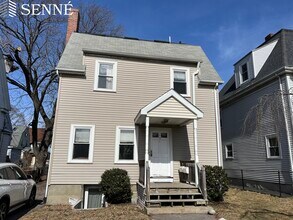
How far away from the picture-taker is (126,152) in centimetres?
1021

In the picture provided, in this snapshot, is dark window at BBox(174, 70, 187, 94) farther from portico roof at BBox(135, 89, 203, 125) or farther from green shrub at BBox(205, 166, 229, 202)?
green shrub at BBox(205, 166, 229, 202)

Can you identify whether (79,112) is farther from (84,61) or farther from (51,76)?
(51,76)

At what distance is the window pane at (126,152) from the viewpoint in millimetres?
10141

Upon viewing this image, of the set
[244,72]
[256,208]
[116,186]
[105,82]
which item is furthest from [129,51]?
[256,208]

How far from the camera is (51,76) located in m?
20.0

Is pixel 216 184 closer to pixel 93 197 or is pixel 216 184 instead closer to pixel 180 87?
pixel 180 87

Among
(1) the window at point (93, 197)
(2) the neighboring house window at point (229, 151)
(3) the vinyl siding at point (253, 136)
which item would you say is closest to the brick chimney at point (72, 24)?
(1) the window at point (93, 197)

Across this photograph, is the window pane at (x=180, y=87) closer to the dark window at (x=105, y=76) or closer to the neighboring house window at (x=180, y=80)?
the neighboring house window at (x=180, y=80)

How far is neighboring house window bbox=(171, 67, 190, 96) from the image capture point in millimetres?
11477

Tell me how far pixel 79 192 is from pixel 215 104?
7692mm

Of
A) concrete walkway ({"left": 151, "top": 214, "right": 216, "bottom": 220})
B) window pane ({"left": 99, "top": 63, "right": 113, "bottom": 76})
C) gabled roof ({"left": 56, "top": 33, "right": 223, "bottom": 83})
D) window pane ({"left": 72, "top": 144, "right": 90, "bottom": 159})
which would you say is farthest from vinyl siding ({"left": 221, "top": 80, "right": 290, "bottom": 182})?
window pane ({"left": 72, "top": 144, "right": 90, "bottom": 159})

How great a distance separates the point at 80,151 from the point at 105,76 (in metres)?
3.72

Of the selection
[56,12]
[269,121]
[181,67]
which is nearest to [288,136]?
[269,121]

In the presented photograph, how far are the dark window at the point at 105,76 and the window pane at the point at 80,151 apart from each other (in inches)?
115
